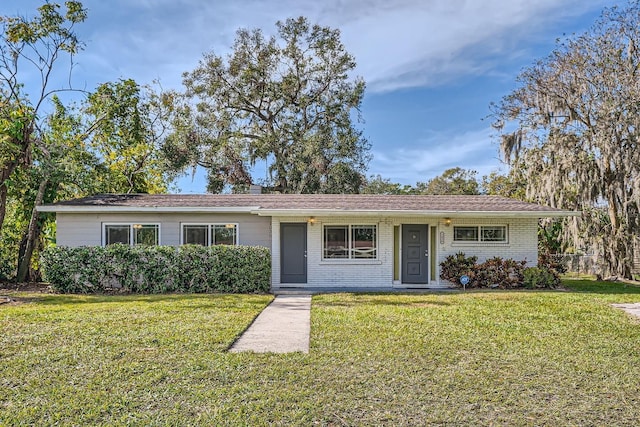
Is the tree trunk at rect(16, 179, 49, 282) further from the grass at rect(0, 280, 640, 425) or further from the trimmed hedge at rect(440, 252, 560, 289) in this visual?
the trimmed hedge at rect(440, 252, 560, 289)

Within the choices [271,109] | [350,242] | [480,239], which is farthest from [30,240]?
[271,109]

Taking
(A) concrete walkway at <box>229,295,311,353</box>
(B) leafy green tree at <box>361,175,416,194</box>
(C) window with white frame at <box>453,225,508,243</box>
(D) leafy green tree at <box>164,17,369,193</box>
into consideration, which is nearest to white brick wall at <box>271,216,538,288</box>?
(C) window with white frame at <box>453,225,508,243</box>

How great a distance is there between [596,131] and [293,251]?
1042cm

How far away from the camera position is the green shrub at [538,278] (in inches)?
471

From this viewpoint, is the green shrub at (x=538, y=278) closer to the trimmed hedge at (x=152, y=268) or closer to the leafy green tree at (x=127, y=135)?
the trimmed hedge at (x=152, y=268)

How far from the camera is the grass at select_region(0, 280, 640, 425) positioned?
354 centimetres

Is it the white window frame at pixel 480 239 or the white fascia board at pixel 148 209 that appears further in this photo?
the white window frame at pixel 480 239

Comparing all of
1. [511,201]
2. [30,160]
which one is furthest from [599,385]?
[30,160]

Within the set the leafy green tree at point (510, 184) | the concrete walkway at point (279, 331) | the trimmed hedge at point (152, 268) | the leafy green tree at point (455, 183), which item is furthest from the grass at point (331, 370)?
the leafy green tree at point (455, 183)

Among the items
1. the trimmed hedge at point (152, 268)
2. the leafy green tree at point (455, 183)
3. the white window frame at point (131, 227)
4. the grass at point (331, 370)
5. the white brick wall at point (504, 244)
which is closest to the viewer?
the grass at point (331, 370)

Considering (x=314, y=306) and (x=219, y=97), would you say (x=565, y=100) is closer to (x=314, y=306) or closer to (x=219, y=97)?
(x=314, y=306)

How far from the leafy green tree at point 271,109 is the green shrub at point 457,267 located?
34.5 ft

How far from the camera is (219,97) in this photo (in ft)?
77.7

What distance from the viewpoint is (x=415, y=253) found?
12.6 m
